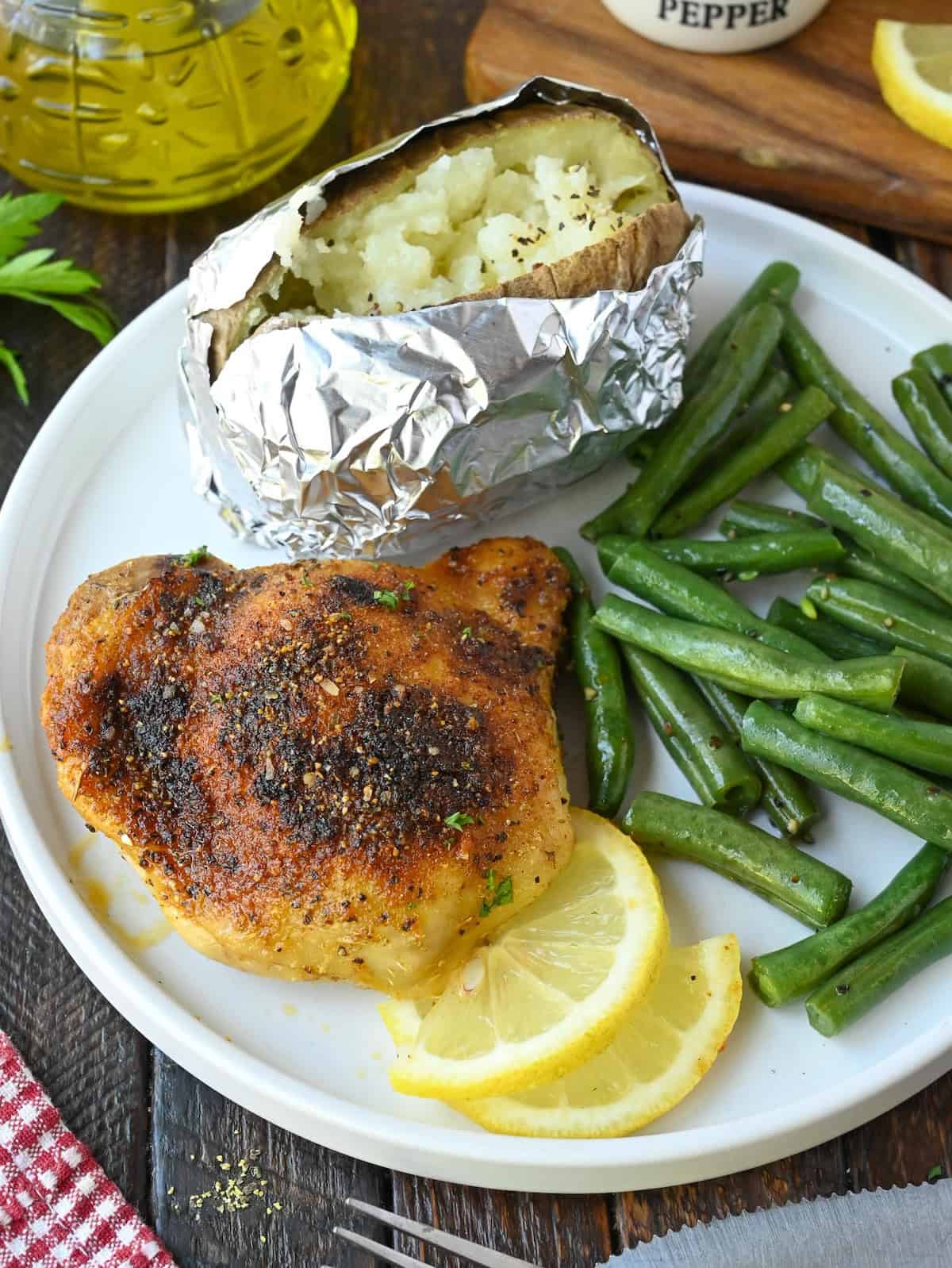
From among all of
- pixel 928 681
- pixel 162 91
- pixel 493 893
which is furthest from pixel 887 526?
pixel 162 91

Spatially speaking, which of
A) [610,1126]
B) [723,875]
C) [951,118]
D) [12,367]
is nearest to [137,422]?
[12,367]

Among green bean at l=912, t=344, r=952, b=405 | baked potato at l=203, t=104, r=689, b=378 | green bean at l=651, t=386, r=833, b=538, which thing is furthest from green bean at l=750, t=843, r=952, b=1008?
baked potato at l=203, t=104, r=689, b=378

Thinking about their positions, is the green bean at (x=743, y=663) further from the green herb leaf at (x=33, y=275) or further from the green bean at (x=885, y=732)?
the green herb leaf at (x=33, y=275)

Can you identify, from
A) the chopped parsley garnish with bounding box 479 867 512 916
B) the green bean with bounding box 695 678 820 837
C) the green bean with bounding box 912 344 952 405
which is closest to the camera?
the chopped parsley garnish with bounding box 479 867 512 916

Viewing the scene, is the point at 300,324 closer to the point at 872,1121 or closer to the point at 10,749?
the point at 10,749

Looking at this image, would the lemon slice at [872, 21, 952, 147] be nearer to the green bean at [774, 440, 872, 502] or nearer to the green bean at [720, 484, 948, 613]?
the green bean at [774, 440, 872, 502]

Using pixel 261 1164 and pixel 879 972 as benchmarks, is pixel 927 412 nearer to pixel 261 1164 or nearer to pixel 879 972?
pixel 879 972
